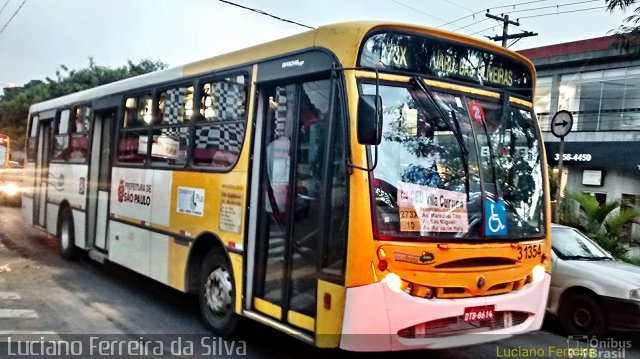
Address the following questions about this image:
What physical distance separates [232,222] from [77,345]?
197 cm

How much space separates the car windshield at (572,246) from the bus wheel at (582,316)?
691 millimetres

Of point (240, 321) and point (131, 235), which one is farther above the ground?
point (131, 235)

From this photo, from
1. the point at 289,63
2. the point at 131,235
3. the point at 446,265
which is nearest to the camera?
the point at 446,265

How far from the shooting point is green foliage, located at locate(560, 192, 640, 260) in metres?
11.0

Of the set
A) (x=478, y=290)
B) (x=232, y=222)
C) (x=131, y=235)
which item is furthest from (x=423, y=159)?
(x=131, y=235)

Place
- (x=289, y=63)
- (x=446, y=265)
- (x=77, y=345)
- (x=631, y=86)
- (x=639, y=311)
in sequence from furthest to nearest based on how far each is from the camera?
1. (x=631, y=86)
2. (x=639, y=311)
3. (x=77, y=345)
4. (x=289, y=63)
5. (x=446, y=265)

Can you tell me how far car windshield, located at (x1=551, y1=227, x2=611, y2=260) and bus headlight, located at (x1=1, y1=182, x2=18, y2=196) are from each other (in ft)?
58.6

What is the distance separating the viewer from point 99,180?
29.8ft

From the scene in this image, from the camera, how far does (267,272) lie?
5.35 m

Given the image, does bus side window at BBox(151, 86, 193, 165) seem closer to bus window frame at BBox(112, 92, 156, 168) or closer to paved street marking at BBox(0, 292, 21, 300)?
bus window frame at BBox(112, 92, 156, 168)

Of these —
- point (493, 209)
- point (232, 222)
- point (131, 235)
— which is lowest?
point (131, 235)

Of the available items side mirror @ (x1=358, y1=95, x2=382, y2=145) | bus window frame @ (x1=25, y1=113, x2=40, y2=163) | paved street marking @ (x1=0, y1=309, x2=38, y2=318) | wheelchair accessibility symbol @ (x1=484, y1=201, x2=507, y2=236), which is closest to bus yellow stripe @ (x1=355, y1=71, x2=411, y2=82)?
side mirror @ (x1=358, y1=95, x2=382, y2=145)

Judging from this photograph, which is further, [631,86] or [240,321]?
[631,86]

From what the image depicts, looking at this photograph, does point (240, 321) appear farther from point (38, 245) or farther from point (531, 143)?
point (38, 245)
